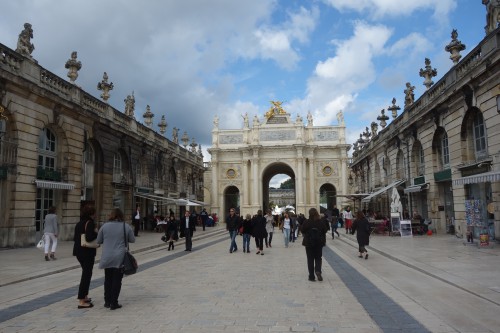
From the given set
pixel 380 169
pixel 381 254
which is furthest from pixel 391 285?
pixel 380 169

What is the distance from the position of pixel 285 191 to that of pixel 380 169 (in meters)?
63.5

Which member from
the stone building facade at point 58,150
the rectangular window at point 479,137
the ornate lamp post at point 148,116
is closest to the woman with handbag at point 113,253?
the stone building facade at point 58,150

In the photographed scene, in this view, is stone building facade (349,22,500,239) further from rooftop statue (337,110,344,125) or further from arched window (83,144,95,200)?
rooftop statue (337,110,344,125)

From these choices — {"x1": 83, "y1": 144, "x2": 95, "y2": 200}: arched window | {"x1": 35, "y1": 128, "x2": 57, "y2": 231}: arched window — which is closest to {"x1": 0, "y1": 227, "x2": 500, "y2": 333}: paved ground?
{"x1": 35, "y1": 128, "x2": 57, "y2": 231}: arched window

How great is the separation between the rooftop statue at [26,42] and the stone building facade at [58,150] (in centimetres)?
4

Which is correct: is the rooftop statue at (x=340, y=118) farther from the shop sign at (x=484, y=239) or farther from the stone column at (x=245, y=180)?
the shop sign at (x=484, y=239)

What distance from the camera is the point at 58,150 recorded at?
18.5 metres

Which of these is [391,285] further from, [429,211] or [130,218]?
[130,218]

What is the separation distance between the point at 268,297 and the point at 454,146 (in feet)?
46.7

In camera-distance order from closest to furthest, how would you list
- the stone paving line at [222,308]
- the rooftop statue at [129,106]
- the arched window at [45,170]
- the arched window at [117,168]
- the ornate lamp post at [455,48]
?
the stone paving line at [222,308] → the arched window at [45,170] → the ornate lamp post at [455,48] → the arched window at [117,168] → the rooftop statue at [129,106]

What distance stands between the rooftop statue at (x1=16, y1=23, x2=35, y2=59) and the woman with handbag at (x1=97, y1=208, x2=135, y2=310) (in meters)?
12.2

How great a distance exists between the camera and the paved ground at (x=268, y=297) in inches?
211

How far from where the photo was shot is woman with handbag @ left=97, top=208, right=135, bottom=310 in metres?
6.34

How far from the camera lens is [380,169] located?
32.2 meters
